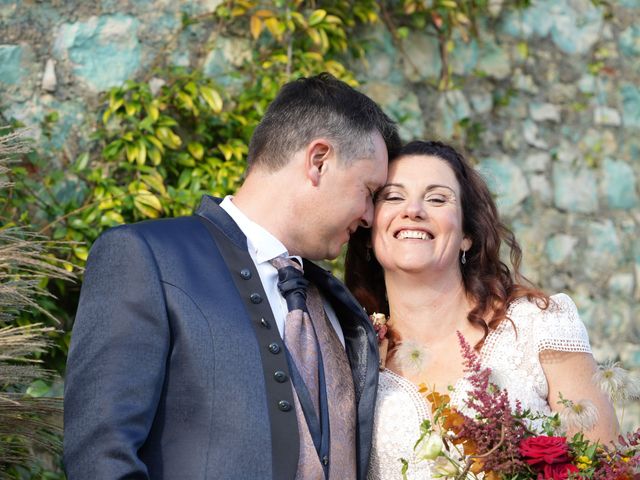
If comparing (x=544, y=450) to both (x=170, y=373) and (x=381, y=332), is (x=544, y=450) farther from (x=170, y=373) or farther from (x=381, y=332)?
(x=381, y=332)

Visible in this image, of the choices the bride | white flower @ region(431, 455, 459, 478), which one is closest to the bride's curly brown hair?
the bride

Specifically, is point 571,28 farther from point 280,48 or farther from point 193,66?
point 193,66

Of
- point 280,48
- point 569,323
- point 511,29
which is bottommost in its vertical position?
point 569,323

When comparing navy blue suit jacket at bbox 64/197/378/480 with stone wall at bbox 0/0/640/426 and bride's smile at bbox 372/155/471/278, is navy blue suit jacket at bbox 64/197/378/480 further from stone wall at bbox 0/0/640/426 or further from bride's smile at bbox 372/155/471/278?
stone wall at bbox 0/0/640/426

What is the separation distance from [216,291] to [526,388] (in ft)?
3.37

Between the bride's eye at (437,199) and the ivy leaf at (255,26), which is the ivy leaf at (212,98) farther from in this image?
the bride's eye at (437,199)

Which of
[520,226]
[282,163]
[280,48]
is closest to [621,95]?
[520,226]

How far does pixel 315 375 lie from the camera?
7.89ft

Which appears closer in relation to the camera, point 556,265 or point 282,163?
point 282,163

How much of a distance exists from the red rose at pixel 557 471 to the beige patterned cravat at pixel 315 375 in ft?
1.64

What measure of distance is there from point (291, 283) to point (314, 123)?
0.45 metres

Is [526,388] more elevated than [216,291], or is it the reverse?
[216,291]

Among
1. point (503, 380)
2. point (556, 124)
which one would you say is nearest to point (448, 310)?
point (503, 380)

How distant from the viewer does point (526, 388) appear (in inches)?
111
